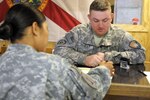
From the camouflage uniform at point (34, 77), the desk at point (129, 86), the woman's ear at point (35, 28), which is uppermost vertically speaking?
the woman's ear at point (35, 28)

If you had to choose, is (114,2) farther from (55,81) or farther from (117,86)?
(55,81)

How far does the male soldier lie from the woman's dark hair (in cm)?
90

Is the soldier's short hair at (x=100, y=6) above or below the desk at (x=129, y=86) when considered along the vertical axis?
above

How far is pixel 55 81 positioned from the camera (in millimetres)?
957

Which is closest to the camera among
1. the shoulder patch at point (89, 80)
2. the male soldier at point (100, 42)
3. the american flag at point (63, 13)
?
the shoulder patch at point (89, 80)

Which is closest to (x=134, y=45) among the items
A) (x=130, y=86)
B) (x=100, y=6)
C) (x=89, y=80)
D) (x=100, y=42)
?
(x=100, y=42)

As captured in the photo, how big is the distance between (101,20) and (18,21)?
42.5 inches

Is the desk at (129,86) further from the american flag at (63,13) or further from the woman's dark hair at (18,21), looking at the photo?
the american flag at (63,13)

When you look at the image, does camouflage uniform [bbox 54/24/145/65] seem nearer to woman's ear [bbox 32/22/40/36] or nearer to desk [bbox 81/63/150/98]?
desk [bbox 81/63/150/98]

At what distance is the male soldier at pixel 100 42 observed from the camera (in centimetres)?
193

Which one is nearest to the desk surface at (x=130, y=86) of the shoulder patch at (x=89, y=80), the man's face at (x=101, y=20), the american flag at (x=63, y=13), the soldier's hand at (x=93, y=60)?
the shoulder patch at (x=89, y=80)

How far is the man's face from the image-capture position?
199 cm

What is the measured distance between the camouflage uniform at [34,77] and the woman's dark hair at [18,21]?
5 cm

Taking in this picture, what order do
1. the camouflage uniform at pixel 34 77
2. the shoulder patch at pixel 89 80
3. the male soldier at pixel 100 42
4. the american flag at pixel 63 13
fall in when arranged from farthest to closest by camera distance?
the american flag at pixel 63 13
the male soldier at pixel 100 42
the shoulder patch at pixel 89 80
the camouflage uniform at pixel 34 77
